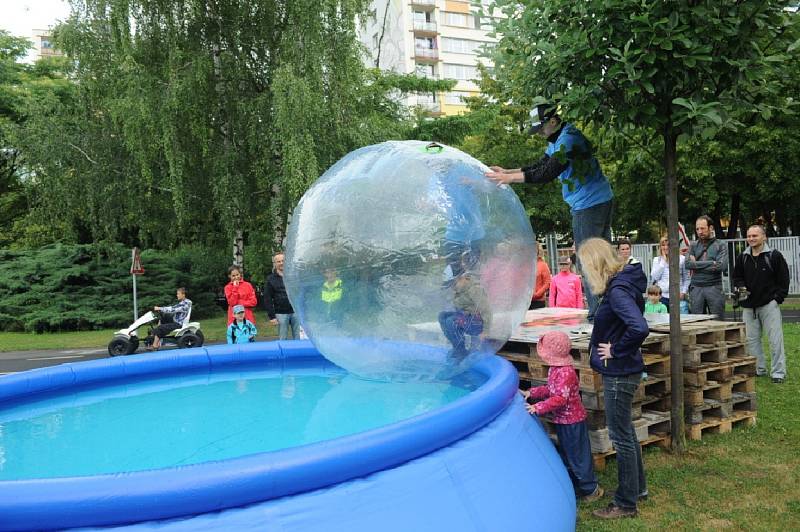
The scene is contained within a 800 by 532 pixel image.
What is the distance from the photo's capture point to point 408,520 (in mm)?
2695

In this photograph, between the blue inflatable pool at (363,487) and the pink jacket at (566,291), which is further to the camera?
the pink jacket at (566,291)

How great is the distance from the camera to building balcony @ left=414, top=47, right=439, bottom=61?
49.7m

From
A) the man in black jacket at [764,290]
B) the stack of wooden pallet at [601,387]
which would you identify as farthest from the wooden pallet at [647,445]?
the man in black jacket at [764,290]

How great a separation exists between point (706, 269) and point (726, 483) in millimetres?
3728

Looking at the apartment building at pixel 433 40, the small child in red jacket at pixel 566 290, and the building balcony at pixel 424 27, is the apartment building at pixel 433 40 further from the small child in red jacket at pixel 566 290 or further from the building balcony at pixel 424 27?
the small child in red jacket at pixel 566 290

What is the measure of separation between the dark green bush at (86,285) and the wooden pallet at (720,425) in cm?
1726

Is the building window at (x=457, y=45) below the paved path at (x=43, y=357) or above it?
above

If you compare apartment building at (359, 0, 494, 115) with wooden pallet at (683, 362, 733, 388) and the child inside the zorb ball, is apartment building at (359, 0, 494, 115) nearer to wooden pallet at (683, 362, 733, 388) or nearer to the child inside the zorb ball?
wooden pallet at (683, 362, 733, 388)

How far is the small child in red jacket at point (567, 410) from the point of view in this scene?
166 inches

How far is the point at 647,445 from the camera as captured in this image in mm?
5184

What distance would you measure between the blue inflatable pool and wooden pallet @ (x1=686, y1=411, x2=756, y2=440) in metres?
2.11

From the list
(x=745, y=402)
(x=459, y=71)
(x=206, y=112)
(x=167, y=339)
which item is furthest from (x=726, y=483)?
(x=459, y=71)

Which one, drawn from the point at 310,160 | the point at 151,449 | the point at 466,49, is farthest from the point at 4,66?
the point at 466,49

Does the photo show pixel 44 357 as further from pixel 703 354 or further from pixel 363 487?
pixel 363 487
